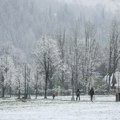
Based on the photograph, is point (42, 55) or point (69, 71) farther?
point (69, 71)

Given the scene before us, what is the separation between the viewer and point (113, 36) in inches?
3233

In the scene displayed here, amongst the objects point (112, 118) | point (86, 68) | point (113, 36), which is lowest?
point (112, 118)

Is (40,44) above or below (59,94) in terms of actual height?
above

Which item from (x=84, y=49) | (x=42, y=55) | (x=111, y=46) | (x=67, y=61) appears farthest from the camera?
(x=67, y=61)

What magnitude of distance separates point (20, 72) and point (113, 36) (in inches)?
1307

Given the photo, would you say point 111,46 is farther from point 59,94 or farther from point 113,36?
point 59,94

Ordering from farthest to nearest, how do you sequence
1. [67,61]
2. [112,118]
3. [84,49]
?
[67,61]
[84,49]
[112,118]

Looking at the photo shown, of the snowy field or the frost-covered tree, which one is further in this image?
the frost-covered tree

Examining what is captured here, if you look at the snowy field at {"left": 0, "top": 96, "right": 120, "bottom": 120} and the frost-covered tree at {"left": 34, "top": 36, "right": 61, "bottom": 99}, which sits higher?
the frost-covered tree at {"left": 34, "top": 36, "right": 61, "bottom": 99}

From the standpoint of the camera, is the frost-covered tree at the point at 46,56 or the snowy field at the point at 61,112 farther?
the frost-covered tree at the point at 46,56

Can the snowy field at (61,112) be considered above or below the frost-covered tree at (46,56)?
below

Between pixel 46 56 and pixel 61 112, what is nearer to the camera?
pixel 61 112

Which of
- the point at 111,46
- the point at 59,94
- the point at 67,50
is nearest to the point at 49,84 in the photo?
the point at 59,94

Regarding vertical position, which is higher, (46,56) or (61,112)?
Result: (46,56)
